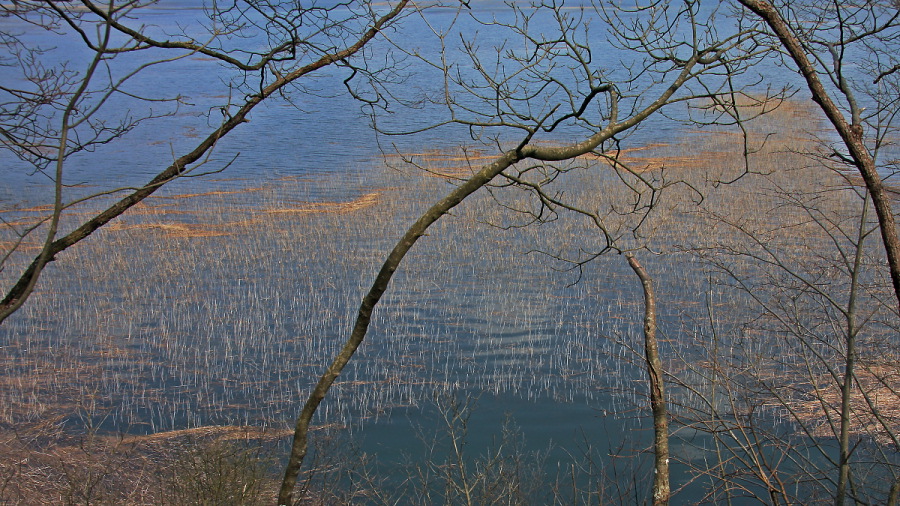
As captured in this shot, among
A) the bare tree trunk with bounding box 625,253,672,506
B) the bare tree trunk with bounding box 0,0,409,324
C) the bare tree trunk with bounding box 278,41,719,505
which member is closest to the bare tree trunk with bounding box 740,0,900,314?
the bare tree trunk with bounding box 278,41,719,505

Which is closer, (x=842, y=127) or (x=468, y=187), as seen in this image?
(x=468, y=187)

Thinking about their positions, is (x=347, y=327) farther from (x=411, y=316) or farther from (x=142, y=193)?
(x=142, y=193)

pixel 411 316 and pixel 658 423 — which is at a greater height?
pixel 658 423

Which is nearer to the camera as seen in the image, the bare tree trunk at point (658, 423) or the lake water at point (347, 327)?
the bare tree trunk at point (658, 423)

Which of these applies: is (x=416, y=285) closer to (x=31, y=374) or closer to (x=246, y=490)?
(x=31, y=374)

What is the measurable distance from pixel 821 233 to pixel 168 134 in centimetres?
2610

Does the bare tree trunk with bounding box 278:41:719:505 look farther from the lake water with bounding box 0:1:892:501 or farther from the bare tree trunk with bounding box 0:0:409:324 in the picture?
the lake water with bounding box 0:1:892:501

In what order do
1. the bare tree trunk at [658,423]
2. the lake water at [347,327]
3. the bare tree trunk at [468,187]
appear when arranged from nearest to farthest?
the bare tree trunk at [468,187], the bare tree trunk at [658,423], the lake water at [347,327]

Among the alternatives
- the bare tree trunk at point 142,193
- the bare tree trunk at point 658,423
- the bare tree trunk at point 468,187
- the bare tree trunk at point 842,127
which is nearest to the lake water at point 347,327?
the bare tree trunk at point 142,193

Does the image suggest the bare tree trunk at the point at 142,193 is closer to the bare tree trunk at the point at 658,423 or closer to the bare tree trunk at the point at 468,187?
the bare tree trunk at the point at 468,187

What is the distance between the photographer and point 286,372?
11367mm

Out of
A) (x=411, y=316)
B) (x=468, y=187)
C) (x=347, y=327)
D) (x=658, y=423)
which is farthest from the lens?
(x=411, y=316)

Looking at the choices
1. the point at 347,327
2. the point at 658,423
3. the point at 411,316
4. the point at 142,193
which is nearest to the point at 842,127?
the point at 658,423

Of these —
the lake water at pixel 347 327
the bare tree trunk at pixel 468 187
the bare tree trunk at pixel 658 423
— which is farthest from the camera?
the lake water at pixel 347 327
